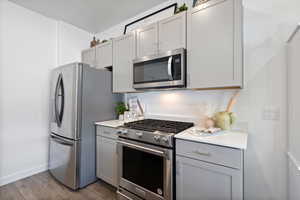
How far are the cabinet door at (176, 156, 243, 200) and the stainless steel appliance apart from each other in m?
0.10

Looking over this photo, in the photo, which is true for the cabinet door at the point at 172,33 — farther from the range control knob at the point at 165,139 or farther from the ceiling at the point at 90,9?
the range control knob at the point at 165,139

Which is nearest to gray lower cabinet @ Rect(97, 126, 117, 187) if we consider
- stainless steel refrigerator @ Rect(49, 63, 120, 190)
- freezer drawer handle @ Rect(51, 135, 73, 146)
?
stainless steel refrigerator @ Rect(49, 63, 120, 190)

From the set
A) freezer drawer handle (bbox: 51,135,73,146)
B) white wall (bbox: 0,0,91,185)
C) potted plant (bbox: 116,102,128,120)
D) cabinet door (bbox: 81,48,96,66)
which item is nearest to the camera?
freezer drawer handle (bbox: 51,135,73,146)

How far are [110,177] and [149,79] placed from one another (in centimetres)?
146

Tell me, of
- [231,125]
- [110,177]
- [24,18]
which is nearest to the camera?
[231,125]

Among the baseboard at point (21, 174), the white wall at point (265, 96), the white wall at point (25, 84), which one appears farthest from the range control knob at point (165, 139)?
the baseboard at point (21, 174)

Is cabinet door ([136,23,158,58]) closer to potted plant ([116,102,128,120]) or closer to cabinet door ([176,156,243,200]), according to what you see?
potted plant ([116,102,128,120])

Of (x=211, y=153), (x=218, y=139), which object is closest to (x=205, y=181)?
(x=211, y=153)

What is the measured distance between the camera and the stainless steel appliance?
4.52ft

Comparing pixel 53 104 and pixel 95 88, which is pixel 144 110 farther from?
pixel 53 104

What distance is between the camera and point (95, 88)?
2172 mm

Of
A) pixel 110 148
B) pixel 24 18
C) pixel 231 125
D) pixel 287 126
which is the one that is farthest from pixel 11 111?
pixel 287 126

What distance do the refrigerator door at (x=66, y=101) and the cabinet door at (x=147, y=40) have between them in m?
0.90

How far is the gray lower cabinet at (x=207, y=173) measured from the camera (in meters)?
1.10
